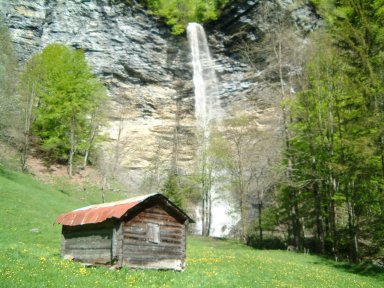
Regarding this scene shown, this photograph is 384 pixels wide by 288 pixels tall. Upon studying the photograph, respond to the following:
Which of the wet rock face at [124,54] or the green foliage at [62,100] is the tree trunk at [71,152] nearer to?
the green foliage at [62,100]

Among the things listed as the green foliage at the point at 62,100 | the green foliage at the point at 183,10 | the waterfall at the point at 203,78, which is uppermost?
the green foliage at the point at 183,10

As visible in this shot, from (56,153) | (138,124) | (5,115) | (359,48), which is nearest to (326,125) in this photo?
(359,48)

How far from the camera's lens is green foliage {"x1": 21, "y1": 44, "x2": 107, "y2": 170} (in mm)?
42938

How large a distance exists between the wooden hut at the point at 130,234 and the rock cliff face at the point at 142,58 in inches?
1298

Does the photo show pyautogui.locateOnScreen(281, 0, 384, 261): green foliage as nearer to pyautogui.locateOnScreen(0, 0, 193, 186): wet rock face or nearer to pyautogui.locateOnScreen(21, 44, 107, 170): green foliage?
pyautogui.locateOnScreen(21, 44, 107, 170): green foliage

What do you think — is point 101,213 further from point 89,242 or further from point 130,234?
point 89,242

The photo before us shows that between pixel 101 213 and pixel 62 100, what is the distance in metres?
29.7

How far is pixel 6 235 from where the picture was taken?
21484 millimetres

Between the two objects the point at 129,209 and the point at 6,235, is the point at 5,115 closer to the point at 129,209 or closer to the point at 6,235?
the point at 6,235

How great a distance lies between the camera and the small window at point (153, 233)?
56.1 feet

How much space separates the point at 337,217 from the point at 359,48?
15248 mm

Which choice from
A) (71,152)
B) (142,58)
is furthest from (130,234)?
(142,58)

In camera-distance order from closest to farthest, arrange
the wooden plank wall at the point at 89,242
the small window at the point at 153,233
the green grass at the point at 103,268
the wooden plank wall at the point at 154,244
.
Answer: the green grass at the point at 103,268
the wooden plank wall at the point at 154,244
the wooden plank wall at the point at 89,242
the small window at the point at 153,233

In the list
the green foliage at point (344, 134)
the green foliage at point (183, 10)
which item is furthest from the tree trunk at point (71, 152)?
the green foliage at point (183, 10)
